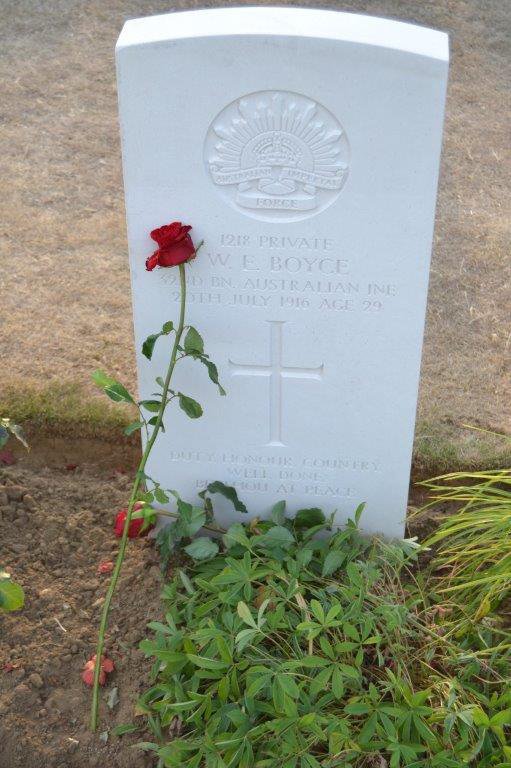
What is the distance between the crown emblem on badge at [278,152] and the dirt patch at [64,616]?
1207 millimetres

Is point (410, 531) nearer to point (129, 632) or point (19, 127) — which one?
point (129, 632)

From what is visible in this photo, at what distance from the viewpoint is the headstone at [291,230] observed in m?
2.23

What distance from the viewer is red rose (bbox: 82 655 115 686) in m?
2.51

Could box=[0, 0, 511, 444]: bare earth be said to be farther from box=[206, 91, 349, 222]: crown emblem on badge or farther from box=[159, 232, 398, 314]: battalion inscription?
box=[206, 91, 349, 222]: crown emblem on badge

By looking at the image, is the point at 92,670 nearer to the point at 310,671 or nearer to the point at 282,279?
the point at 310,671

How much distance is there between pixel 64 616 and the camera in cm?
271

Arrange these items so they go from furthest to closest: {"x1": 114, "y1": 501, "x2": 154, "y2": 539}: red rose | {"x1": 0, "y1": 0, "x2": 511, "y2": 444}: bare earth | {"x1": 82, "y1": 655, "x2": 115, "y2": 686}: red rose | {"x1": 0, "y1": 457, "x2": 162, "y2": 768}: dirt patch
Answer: {"x1": 0, "y1": 0, "x2": 511, "y2": 444}: bare earth
{"x1": 114, "y1": 501, "x2": 154, "y2": 539}: red rose
{"x1": 82, "y1": 655, "x2": 115, "y2": 686}: red rose
{"x1": 0, "y1": 457, "x2": 162, "y2": 768}: dirt patch

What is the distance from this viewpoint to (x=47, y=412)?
138 inches

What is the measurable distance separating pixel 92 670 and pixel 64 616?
245mm

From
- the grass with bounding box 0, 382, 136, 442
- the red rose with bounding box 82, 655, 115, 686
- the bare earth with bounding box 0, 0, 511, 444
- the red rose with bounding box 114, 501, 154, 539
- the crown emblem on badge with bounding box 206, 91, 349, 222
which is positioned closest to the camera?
the crown emblem on badge with bounding box 206, 91, 349, 222

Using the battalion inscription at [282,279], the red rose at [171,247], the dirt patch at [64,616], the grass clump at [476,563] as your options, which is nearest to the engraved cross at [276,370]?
the battalion inscription at [282,279]

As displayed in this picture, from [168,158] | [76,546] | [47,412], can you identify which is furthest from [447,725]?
[47,412]

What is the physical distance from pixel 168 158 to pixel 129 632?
4.41 feet

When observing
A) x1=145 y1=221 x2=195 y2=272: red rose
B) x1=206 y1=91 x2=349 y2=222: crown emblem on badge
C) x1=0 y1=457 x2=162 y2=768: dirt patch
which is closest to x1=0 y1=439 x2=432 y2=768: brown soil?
x1=0 y1=457 x2=162 y2=768: dirt patch
